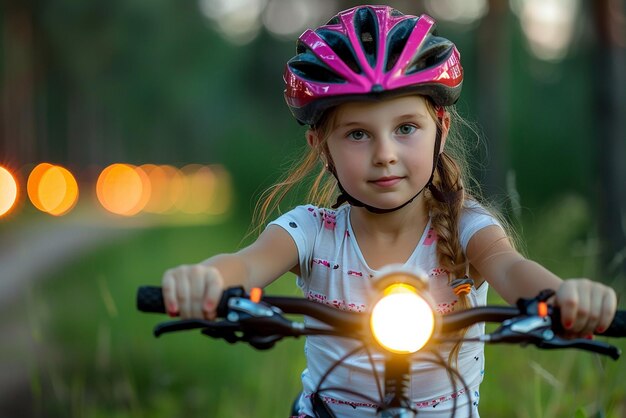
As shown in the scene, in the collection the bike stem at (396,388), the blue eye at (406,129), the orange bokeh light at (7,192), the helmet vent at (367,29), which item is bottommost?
the bike stem at (396,388)

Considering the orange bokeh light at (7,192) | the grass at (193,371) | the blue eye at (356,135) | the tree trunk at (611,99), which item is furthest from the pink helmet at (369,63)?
the orange bokeh light at (7,192)

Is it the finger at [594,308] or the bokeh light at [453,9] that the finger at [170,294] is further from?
the bokeh light at [453,9]

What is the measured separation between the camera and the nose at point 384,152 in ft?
9.98

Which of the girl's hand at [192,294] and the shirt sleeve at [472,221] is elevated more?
the shirt sleeve at [472,221]

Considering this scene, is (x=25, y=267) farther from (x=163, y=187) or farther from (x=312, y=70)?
(x=163, y=187)

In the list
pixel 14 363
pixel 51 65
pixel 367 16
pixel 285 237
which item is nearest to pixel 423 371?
pixel 285 237

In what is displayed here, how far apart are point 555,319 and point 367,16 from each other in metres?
1.49

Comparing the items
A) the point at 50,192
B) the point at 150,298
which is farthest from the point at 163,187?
the point at 150,298

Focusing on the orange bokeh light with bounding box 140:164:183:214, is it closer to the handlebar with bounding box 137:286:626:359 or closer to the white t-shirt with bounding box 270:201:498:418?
the white t-shirt with bounding box 270:201:498:418

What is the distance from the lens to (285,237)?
3.40 m

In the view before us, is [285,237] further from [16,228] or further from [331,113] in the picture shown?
[16,228]

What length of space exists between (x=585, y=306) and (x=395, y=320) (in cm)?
52

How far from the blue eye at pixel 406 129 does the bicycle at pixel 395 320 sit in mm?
902

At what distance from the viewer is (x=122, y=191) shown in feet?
137
